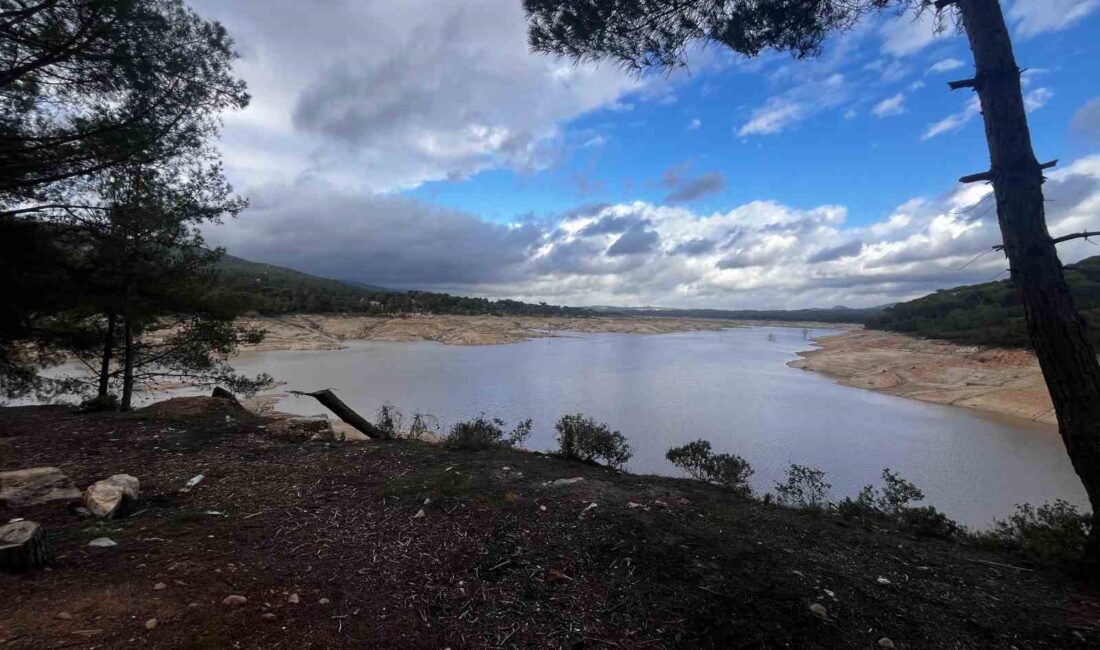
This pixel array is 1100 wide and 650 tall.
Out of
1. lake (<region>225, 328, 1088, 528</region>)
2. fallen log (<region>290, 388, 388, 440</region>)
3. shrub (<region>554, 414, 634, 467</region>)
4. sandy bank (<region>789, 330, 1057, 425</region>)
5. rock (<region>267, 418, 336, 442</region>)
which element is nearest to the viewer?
rock (<region>267, 418, 336, 442</region>)

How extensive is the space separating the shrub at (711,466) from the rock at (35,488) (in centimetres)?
666

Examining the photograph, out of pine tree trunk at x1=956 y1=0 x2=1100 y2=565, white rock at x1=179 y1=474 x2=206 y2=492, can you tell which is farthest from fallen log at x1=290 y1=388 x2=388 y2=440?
pine tree trunk at x1=956 y1=0 x2=1100 y2=565

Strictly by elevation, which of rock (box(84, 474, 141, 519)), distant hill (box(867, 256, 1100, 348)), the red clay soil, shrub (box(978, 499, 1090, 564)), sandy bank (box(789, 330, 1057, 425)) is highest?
distant hill (box(867, 256, 1100, 348))

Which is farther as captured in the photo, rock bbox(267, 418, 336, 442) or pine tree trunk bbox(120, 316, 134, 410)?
pine tree trunk bbox(120, 316, 134, 410)

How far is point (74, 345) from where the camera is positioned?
7828mm

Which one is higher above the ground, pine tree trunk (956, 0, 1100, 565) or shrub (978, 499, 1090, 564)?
pine tree trunk (956, 0, 1100, 565)

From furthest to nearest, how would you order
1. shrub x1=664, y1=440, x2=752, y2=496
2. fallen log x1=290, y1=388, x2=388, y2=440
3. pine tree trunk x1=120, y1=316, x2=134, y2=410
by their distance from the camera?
pine tree trunk x1=120, y1=316, x2=134, y2=410
fallen log x1=290, y1=388, x2=388, y2=440
shrub x1=664, y1=440, x2=752, y2=496

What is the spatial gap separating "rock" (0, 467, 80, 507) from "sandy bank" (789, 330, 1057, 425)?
19373 mm

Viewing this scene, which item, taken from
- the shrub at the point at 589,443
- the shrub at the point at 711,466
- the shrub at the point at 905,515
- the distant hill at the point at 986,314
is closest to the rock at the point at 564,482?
the shrub at the point at 589,443

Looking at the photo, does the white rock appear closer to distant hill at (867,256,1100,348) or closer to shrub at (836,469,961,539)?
shrub at (836,469,961,539)

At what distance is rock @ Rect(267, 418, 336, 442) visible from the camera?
6.41 m

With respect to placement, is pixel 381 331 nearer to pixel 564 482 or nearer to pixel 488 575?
pixel 564 482

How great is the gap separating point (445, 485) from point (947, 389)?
22416mm

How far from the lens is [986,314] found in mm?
27250
